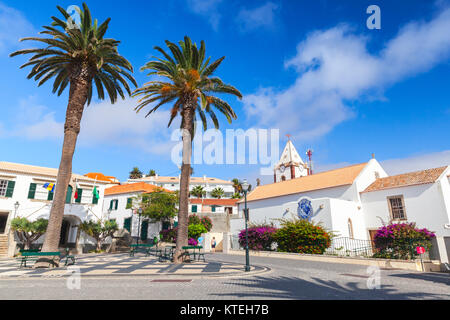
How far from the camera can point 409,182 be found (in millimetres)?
23266

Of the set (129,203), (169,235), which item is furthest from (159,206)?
(129,203)

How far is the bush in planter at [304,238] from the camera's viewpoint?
19.4 metres

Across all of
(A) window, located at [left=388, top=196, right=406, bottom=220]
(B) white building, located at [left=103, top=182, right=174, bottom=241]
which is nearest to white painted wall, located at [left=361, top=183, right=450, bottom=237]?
(A) window, located at [left=388, top=196, right=406, bottom=220]

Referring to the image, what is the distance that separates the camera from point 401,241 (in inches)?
657

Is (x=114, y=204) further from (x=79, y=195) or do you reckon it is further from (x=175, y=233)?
(x=79, y=195)

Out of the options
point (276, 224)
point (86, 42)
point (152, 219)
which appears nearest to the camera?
point (86, 42)

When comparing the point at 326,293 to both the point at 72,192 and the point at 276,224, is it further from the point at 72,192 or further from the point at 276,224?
the point at 72,192

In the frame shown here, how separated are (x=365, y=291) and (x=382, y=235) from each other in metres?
11.5

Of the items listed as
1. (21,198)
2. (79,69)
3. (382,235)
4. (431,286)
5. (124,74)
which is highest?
(124,74)

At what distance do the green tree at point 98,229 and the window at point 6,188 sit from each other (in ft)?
21.1

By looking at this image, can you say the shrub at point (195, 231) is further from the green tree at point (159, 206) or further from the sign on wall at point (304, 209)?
the sign on wall at point (304, 209)

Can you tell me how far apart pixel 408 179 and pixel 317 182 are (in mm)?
8636
